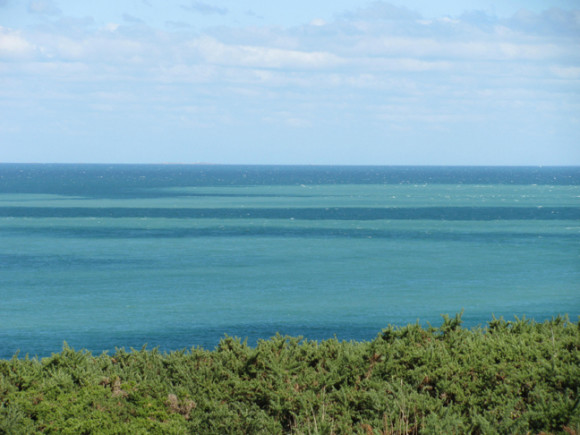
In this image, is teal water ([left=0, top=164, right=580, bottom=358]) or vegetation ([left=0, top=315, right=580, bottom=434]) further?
teal water ([left=0, top=164, right=580, bottom=358])

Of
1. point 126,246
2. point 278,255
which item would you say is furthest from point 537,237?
point 126,246

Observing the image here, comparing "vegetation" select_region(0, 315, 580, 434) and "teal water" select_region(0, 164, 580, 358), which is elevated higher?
"vegetation" select_region(0, 315, 580, 434)

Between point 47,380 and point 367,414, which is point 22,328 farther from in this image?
point 367,414

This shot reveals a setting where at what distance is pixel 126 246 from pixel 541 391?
65582 mm

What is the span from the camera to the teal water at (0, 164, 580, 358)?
42.6 metres

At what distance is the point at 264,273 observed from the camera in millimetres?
59875

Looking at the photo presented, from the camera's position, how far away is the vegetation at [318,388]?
12.0 m

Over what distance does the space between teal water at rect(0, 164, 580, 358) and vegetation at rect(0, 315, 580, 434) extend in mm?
22790

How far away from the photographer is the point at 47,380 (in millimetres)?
13930

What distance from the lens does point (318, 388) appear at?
547 inches

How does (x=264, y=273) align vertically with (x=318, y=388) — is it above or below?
below

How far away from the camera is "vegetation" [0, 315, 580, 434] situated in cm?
1202

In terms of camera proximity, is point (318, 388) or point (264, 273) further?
point (264, 273)

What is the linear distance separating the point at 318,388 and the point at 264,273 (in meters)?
46.1
